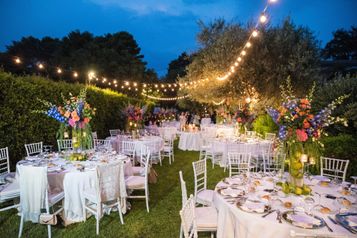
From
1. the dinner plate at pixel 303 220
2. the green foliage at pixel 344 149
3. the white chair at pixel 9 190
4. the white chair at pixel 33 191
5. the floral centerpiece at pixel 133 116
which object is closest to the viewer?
the dinner plate at pixel 303 220

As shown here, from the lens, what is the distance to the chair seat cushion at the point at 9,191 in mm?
3873

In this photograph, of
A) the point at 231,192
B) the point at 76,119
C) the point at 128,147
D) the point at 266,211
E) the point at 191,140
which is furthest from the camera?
the point at 191,140

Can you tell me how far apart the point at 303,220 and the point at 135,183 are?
9.81 ft

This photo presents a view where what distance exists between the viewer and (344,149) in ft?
19.3

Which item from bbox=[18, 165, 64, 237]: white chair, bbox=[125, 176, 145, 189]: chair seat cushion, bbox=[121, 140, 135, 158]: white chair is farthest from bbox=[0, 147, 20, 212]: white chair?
bbox=[121, 140, 135, 158]: white chair

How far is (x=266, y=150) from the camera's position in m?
7.40

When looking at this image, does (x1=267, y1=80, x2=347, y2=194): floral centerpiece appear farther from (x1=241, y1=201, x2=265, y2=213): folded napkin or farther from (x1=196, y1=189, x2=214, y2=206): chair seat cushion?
(x1=196, y1=189, x2=214, y2=206): chair seat cushion

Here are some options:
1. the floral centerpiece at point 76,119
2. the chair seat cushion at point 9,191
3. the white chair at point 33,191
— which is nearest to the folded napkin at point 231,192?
the white chair at point 33,191

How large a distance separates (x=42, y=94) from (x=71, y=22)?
127924 millimetres

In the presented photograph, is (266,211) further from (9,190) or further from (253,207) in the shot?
(9,190)

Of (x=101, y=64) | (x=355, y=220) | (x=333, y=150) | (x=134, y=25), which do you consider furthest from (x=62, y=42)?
(x=134, y=25)

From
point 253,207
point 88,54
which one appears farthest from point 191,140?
point 88,54

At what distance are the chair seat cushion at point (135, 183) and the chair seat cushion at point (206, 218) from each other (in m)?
1.60

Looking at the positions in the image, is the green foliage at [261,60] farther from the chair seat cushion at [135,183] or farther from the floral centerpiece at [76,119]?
the floral centerpiece at [76,119]
